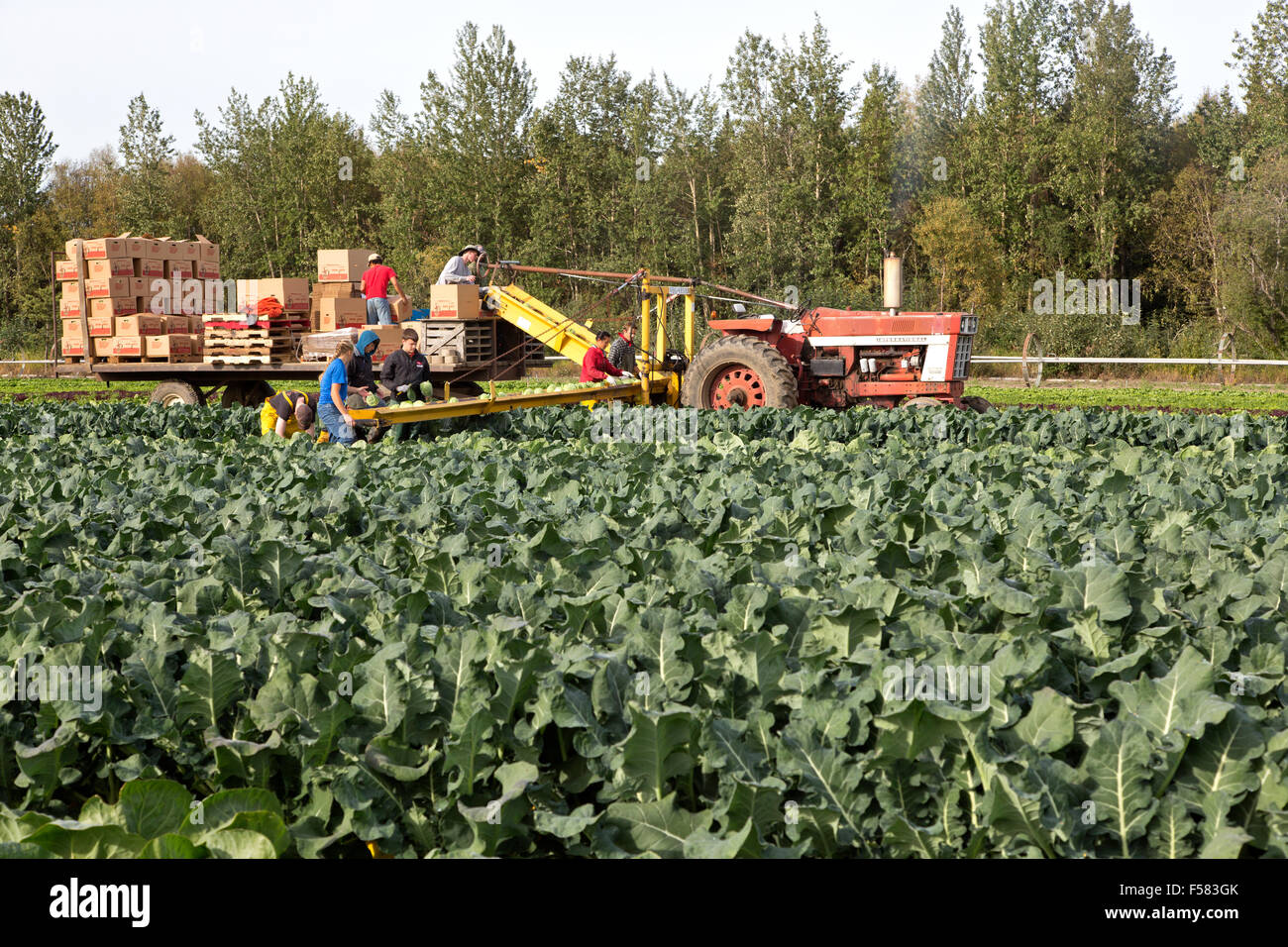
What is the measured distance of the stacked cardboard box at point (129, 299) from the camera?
1811 centimetres

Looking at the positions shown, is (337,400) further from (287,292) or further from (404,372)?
(287,292)

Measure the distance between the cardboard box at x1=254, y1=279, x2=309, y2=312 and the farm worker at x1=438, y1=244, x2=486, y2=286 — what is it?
9.29 feet

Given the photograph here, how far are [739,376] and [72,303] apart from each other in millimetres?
11161

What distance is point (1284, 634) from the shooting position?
11.7ft

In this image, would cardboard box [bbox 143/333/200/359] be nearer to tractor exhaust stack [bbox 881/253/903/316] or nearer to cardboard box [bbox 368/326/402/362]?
cardboard box [bbox 368/326/402/362]

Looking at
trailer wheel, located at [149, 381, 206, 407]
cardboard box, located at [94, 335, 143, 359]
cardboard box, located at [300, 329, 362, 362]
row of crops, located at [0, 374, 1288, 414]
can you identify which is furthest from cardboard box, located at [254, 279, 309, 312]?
row of crops, located at [0, 374, 1288, 414]

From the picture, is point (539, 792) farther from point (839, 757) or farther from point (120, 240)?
point (120, 240)

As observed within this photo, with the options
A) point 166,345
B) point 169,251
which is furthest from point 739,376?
point 169,251

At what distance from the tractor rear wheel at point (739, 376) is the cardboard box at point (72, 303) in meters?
9.98

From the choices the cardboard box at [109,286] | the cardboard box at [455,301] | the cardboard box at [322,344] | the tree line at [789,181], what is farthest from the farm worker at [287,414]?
the tree line at [789,181]

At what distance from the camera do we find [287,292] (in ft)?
59.2

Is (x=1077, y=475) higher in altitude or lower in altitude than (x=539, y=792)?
higher
